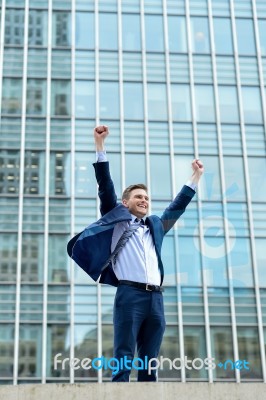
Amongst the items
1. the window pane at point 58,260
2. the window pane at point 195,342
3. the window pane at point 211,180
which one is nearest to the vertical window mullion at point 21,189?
the window pane at point 58,260

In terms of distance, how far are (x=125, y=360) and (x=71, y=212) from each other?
18.9 meters

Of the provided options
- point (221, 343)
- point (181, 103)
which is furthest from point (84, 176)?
point (221, 343)

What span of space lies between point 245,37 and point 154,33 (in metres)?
3.68

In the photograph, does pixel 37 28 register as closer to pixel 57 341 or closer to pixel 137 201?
pixel 57 341

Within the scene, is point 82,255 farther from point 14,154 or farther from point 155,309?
point 14,154

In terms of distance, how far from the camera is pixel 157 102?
26.9 m

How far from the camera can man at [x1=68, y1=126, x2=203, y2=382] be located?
6371 mm

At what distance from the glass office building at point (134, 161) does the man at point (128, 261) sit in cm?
1666

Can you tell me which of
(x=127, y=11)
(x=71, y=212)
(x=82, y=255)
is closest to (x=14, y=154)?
(x=71, y=212)

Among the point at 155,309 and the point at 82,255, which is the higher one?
the point at 82,255

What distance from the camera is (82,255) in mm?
6684

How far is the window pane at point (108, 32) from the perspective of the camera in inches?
1086

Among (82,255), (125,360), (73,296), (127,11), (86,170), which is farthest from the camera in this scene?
(127,11)

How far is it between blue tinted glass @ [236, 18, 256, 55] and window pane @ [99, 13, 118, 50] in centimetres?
497
